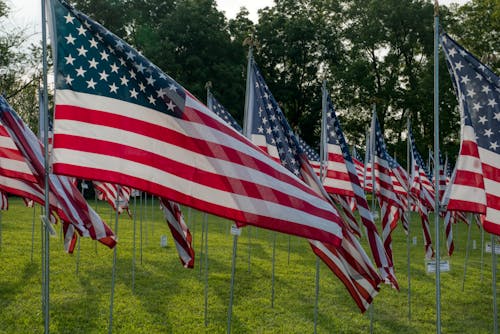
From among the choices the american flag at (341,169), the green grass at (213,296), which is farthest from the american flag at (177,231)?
the american flag at (341,169)

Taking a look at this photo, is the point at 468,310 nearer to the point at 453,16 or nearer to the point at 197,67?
the point at 197,67

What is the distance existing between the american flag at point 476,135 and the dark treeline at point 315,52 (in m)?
39.2

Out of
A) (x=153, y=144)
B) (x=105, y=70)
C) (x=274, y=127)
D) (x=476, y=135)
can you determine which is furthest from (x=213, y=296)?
(x=105, y=70)

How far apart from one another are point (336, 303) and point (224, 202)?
8105mm

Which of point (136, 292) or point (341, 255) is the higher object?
point (341, 255)

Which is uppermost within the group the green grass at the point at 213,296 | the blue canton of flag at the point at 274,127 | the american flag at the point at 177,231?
the blue canton of flag at the point at 274,127

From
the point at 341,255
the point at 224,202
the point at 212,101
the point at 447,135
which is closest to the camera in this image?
the point at 224,202

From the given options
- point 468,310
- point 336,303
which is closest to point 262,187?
point 336,303

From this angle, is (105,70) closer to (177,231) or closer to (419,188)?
(177,231)

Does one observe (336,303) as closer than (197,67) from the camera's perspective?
Yes

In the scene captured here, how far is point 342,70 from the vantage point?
49.8 metres

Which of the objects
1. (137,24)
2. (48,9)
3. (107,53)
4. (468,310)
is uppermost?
(137,24)

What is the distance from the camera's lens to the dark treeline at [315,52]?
151 ft

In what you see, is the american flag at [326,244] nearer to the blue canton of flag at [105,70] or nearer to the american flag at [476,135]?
the american flag at [476,135]
